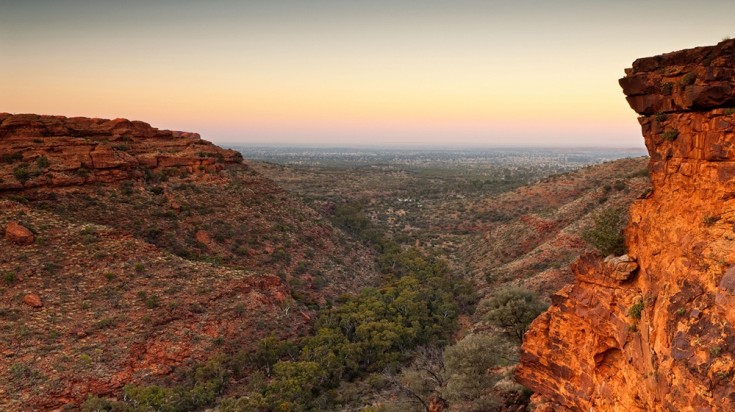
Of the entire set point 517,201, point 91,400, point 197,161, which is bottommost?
point 91,400

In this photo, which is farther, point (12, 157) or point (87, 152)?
point (87, 152)

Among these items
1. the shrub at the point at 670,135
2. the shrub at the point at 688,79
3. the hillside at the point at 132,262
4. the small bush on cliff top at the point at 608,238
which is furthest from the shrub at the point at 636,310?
the hillside at the point at 132,262

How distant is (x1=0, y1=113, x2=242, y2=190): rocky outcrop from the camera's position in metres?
34.5

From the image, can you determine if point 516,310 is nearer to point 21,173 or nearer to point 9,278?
point 9,278

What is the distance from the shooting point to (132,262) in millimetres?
30203

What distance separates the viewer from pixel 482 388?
20.0m

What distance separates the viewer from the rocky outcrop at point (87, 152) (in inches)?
1358

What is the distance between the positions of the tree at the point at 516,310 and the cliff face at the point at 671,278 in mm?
10832

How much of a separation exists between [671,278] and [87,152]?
1707 inches

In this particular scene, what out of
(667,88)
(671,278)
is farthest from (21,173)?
(671,278)

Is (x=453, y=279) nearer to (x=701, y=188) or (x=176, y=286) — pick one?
(x=176, y=286)

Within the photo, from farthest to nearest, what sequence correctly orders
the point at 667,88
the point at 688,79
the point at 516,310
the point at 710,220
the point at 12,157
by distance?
the point at 12,157
the point at 516,310
the point at 667,88
the point at 688,79
the point at 710,220

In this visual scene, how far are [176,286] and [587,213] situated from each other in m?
40.2

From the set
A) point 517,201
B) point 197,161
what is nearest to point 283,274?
point 197,161
